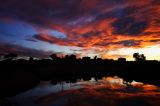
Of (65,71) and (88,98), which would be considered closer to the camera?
(88,98)

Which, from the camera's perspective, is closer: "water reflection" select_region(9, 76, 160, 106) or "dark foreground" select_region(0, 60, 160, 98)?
"water reflection" select_region(9, 76, 160, 106)

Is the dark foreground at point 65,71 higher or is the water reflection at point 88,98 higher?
the dark foreground at point 65,71

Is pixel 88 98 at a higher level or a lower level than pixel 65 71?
lower

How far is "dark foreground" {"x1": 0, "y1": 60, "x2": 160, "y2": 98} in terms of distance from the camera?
6102 cm

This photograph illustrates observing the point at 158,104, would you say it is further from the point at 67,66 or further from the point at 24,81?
the point at 67,66

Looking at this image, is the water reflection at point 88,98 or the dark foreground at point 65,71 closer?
the water reflection at point 88,98

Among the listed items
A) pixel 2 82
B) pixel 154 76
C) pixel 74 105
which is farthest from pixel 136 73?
pixel 74 105

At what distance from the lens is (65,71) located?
125 meters

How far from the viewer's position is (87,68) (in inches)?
5709

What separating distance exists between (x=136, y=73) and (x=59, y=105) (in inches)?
2767

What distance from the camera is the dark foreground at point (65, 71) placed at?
6102 cm

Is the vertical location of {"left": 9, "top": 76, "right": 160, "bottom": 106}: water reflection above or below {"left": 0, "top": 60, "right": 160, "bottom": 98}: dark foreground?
below

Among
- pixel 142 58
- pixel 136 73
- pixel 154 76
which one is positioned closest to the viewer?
pixel 154 76

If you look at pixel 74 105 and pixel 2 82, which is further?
pixel 2 82
